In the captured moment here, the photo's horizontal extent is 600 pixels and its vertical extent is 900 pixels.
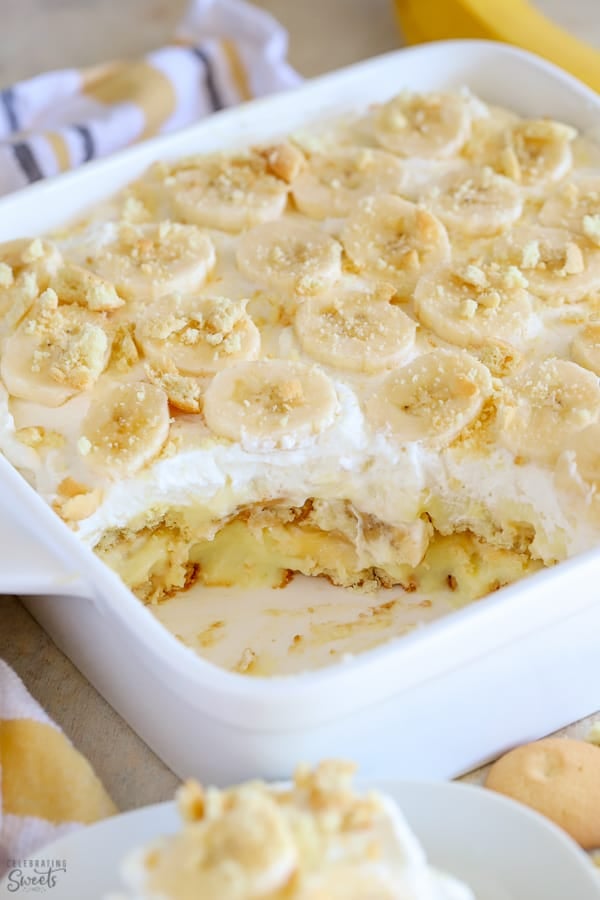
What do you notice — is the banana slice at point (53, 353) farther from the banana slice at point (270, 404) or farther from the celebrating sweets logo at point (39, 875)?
the celebrating sweets logo at point (39, 875)

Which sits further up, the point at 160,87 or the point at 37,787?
the point at 160,87

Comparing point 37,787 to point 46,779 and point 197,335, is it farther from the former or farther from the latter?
point 197,335

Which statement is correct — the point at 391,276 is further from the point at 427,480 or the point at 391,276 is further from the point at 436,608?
the point at 436,608

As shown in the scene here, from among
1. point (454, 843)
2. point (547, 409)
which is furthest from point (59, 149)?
point (454, 843)

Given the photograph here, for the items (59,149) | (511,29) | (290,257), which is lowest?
(59,149)

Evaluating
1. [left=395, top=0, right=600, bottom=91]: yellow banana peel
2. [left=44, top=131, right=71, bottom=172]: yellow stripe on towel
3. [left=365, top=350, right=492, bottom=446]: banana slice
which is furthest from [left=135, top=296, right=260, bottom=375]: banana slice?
[left=395, top=0, right=600, bottom=91]: yellow banana peel
